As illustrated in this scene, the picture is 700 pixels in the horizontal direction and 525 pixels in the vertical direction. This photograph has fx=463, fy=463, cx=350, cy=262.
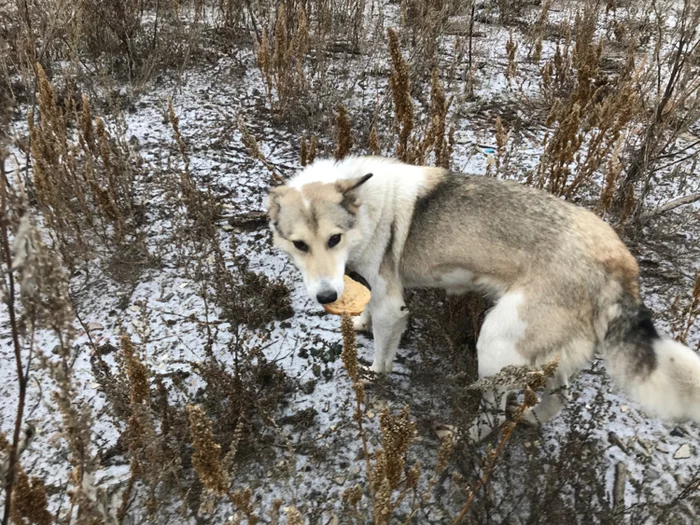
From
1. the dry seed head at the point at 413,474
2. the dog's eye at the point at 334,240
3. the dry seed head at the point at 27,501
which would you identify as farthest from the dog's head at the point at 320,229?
the dry seed head at the point at 27,501

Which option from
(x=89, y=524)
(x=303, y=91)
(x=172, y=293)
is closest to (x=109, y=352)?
(x=172, y=293)

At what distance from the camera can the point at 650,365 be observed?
6.56ft

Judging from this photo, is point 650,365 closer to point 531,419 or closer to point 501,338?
point 501,338

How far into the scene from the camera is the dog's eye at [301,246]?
8.12 ft

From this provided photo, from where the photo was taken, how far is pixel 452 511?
2189 millimetres

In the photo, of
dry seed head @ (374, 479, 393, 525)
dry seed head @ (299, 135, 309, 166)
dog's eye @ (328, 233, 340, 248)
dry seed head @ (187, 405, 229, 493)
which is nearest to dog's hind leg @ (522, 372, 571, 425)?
dog's eye @ (328, 233, 340, 248)

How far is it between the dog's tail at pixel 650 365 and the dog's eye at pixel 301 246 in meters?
1.52

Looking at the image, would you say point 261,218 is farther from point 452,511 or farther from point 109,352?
point 452,511

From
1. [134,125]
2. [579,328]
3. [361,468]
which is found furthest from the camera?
[134,125]

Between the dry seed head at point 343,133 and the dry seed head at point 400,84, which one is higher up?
the dry seed head at point 400,84

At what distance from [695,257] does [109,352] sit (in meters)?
4.26

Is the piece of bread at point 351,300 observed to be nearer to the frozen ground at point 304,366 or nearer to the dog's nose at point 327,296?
the dog's nose at point 327,296

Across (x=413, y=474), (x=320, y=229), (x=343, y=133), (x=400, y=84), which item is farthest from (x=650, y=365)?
(x=343, y=133)

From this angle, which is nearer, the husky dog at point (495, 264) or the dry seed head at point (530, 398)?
the dry seed head at point (530, 398)
